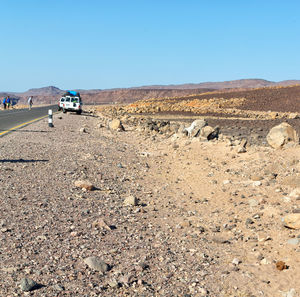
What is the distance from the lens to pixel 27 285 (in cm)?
450

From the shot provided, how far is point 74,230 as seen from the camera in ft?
21.2

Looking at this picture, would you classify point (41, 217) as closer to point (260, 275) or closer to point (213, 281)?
point (213, 281)

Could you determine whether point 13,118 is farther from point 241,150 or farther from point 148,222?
point 148,222

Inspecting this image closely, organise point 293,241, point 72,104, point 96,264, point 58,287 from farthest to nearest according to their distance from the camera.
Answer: point 72,104
point 293,241
point 96,264
point 58,287

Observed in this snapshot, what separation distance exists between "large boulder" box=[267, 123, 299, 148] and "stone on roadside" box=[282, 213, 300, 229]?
7252mm

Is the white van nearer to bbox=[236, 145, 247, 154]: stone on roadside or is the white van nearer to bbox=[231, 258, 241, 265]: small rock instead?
bbox=[236, 145, 247, 154]: stone on roadside

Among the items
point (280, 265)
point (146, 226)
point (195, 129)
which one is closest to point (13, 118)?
point (195, 129)

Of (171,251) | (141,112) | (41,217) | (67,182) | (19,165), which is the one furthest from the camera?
(141,112)

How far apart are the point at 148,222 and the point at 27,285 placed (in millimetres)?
3287

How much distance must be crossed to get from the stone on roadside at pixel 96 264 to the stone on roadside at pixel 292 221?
12.1 ft

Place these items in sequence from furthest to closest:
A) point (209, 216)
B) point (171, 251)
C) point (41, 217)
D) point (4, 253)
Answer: point (209, 216)
point (41, 217)
point (171, 251)
point (4, 253)

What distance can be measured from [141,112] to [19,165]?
4264 centimetres

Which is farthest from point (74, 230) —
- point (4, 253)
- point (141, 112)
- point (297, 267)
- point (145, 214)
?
point (141, 112)

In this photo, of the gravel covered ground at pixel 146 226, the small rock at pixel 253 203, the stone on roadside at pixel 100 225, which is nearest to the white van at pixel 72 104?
the gravel covered ground at pixel 146 226
